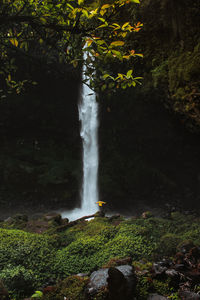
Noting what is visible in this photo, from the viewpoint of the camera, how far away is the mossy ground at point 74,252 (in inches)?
140

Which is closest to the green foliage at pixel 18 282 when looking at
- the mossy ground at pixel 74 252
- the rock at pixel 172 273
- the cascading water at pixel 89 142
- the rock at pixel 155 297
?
the mossy ground at pixel 74 252

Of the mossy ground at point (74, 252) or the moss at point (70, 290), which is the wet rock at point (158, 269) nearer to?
the mossy ground at point (74, 252)

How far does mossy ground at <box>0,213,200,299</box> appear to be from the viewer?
3564mm

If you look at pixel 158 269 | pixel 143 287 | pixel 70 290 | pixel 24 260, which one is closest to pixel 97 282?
pixel 70 290

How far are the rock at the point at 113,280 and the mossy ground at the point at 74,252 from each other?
250mm

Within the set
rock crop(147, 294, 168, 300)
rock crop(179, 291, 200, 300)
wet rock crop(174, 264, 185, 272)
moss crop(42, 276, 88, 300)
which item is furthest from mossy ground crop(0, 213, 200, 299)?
moss crop(42, 276, 88, 300)

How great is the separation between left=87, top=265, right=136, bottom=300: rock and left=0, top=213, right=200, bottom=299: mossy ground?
9.8 inches

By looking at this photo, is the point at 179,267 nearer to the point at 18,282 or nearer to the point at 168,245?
the point at 168,245

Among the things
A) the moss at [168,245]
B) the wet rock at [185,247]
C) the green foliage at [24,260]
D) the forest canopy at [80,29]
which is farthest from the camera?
the moss at [168,245]

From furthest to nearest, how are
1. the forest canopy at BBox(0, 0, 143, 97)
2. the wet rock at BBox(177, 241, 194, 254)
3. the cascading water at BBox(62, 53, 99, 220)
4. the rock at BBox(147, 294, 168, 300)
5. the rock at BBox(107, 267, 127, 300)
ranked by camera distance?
1. the cascading water at BBox(62, 53, 99, 220)
2. the wet rock at BBox(177, 241, 194, 254)
3. the rock at BBox(147, 294, 168, 300)
4. the rock at BBox(107, 267, 127, 300)
5. the forest canopy at BBox(0, 0, 143, 97)

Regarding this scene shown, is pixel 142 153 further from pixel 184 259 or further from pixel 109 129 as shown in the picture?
pixel 184 259

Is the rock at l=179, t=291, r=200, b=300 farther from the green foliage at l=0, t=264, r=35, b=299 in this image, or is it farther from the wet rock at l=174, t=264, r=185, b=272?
the green foliage at l=0, t=264, r=35, b=299

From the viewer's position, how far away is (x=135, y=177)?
12.8 m

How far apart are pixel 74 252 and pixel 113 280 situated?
210 cm
